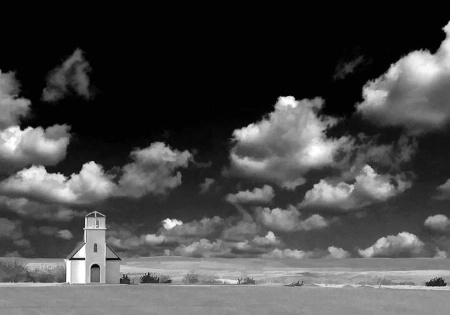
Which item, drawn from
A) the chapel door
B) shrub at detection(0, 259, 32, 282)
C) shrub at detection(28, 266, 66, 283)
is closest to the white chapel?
the chapel door

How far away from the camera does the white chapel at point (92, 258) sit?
86125 millimetres

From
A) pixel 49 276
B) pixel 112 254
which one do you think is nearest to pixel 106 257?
pixel 112 254

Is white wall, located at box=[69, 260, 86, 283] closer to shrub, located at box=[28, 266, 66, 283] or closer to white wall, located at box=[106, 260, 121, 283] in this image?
white wall, located at box=[106, 260, 121, 283]

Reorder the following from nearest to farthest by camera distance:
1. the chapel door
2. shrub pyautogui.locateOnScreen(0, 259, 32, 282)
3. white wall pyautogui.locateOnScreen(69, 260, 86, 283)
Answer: white wall pyautogui.locateOnScreen(69, 260, 86, 283)
the chapel door
shrub pyautogui.locateOnScreen(0, 259, 32, 282)

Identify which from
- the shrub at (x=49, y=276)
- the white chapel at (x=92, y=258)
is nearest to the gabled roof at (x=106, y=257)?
the white chapel at (x=92, y=258)

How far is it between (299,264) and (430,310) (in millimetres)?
142804

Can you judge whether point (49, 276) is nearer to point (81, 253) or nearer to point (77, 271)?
point (77, 271)

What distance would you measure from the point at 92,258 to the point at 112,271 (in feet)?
11.3

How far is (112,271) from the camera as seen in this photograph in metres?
88.1

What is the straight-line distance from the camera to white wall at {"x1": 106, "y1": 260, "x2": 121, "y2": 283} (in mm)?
87562

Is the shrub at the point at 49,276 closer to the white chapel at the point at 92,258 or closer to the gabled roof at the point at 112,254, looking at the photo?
the white chapel at the point at 92,258

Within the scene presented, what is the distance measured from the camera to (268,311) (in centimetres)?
3447

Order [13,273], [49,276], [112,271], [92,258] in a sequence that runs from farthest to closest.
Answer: [13,273]
[49,276]
[112,271]
[92,258]

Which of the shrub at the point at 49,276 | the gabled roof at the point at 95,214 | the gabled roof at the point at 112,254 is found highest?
the gabled roof at the point at 95,214
